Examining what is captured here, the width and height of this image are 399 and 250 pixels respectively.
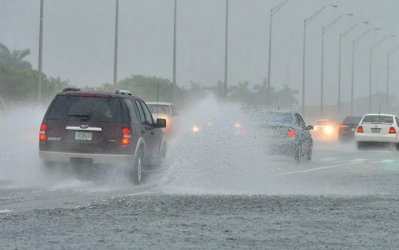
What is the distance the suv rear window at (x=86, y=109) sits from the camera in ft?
61.9

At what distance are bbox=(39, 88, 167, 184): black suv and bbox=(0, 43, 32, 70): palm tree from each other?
91.4m

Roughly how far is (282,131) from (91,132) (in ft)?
37.3

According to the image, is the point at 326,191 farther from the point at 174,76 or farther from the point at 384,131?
the point at 174,76

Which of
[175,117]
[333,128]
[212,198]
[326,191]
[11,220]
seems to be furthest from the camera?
[333,128]

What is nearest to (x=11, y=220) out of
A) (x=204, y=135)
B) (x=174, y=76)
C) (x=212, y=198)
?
(x=212, y=198)

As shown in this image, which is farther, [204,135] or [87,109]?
[204,135]

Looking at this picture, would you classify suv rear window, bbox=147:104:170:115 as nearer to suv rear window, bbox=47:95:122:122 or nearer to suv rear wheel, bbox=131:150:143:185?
suv rear wheel, bbox=131:150:143:185

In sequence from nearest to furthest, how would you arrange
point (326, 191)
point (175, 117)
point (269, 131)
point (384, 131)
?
point (326, 191)
point (269, 131)
point (175, 117)
point (384, 131)

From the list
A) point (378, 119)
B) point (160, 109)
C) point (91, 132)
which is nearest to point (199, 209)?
point (91, 132)

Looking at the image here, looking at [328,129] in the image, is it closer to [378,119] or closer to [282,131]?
[378,119]

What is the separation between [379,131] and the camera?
145 feet

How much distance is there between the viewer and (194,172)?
21.2 meters

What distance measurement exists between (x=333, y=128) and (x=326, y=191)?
51.4m

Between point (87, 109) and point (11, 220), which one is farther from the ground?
point (87, 109)
